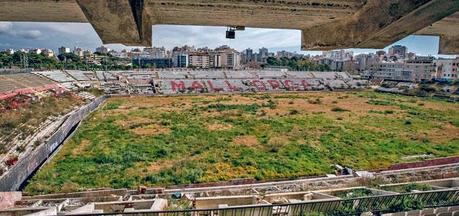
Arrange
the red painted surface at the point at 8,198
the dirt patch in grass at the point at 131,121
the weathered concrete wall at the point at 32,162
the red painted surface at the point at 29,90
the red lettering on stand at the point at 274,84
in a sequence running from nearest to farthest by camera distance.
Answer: the red painted surface at the point at 8,198, the weathered concrete wall at the point at 32,162, the dirt patch in grass at the point at 131,121, the red painted surface at the point at 29,90, the red lettering on stand at the point at 274,84

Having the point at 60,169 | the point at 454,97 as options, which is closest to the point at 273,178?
the point at 60,169

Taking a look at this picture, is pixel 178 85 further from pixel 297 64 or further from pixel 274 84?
pixel 297 64

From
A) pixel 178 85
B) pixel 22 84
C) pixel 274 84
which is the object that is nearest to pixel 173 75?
pixel 178 85

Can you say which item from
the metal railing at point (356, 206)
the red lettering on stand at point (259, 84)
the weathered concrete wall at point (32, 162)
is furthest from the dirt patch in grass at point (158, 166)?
the red lettering on stand at point (259, 84)

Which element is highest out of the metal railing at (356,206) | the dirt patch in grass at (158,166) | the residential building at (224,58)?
the residential building at (224,58)

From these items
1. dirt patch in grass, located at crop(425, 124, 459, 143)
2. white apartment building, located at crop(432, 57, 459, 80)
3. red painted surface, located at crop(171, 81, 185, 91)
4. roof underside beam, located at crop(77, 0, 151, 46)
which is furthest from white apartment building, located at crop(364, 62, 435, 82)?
roof underside beam, located at crop(77, 0, 151, 46)

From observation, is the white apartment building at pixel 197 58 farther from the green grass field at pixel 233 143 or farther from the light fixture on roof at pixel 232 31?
the light fixture on roof at pixel 232 31

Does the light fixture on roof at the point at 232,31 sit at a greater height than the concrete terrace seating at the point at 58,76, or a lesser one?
greater

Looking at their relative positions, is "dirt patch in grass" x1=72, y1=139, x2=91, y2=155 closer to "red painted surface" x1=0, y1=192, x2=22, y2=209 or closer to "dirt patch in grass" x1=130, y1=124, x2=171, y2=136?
"dirt patch in grass" x1=130, y1=124, x2=171, y2=136
